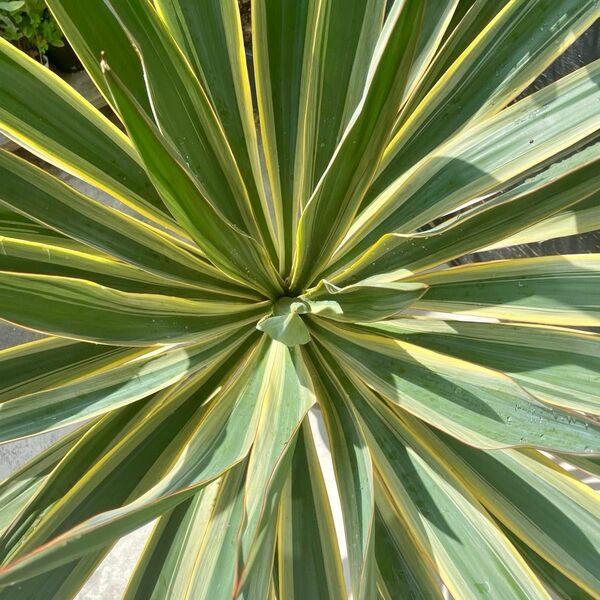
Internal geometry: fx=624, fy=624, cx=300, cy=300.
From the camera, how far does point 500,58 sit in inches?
32.8

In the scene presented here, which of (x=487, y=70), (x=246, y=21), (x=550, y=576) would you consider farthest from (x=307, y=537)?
(x=246, y=21)

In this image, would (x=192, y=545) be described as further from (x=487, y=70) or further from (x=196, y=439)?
(x=487, y=70)

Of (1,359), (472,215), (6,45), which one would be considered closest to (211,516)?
(1,359)

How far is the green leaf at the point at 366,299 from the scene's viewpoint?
0.69 metres

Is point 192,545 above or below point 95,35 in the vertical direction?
below

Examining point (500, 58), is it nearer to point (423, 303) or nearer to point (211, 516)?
point (423, 303)

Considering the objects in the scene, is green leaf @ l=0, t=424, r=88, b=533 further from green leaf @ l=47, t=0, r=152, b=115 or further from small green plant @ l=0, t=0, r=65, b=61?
small green plant @ l=0, t=0, r=65, b=61

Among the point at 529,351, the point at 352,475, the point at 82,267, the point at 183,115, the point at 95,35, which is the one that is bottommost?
the point at 352,475

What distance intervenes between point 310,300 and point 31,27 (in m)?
1.06

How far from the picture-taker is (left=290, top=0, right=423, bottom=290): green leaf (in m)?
0.66

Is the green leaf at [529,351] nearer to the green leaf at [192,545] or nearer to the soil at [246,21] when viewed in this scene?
the green leaf at [192,545]

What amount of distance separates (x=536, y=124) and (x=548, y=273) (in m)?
0.22

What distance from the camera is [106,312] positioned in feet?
2.41

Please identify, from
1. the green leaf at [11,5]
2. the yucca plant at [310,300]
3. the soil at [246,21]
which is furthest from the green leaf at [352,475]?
the soil at [246,21]
